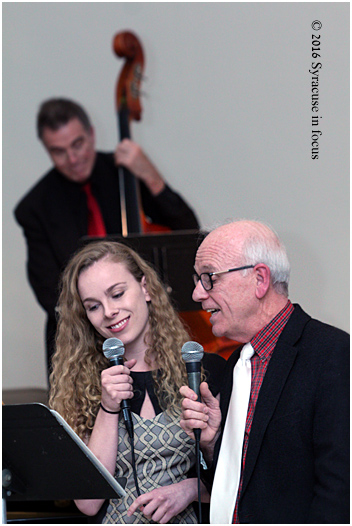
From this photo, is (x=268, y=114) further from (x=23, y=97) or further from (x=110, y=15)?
(x=23, y=97)

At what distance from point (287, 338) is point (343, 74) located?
3033 millimetres

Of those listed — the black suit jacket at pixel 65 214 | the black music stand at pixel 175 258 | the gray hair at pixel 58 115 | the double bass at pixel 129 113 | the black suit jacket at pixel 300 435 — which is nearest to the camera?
the black suit jacket at pixel 300 435

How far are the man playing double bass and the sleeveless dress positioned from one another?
7.14 feet

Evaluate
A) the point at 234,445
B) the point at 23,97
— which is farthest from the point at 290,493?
the point at 23,97

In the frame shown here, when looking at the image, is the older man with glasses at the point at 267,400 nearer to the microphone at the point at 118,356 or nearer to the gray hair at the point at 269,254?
the gray hair at the point at 269,254

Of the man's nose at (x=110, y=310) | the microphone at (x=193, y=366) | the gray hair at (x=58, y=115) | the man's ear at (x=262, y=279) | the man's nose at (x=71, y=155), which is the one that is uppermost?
the gray hair at (x=58, y=115)

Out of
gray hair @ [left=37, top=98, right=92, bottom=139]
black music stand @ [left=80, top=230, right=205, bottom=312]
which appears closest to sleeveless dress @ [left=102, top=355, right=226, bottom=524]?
black music stand @ [left=80, top=230, right=205, bottom=312]

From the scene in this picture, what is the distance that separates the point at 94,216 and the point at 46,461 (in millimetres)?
2648

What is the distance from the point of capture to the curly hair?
7.40ft

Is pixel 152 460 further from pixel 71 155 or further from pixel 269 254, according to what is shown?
pixel 71 155

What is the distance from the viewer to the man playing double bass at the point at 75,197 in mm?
4277

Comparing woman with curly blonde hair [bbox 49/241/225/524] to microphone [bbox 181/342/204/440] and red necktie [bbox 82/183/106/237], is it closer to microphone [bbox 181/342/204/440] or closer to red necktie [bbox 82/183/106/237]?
microphone [bbox 181/342/204/440]

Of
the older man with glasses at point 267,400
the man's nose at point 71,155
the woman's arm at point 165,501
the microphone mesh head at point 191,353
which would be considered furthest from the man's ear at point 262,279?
the man's nose at point 71,155

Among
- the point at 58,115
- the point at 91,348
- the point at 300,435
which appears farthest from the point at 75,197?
the point at 300,435
